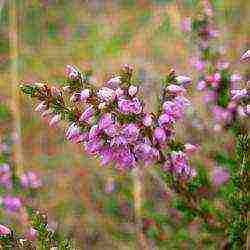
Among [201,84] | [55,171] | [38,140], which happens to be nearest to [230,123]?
[201,84]

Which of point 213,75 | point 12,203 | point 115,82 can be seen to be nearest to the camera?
point 115,82

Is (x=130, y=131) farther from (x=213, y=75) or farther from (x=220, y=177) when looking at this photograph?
(x=220, y=177)

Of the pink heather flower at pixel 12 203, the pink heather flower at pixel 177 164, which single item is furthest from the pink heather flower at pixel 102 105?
the pink heather flower at pixel 12 203

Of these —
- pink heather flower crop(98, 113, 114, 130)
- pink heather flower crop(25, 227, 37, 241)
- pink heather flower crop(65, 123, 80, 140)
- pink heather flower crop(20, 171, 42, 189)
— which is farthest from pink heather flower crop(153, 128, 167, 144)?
pink heather flower crop(20, 171, 42, 189)

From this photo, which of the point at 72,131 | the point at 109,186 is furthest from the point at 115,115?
the point at 109,186

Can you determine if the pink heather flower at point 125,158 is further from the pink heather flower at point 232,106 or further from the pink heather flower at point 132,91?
the pink heather flower at point 232,106

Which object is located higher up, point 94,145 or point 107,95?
point 107,95

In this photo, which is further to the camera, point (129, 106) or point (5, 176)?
point (5, 176)
